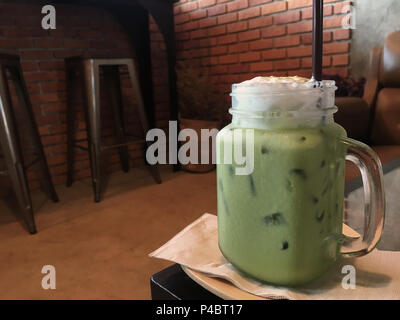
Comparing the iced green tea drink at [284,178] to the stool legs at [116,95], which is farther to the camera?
the stool legs at [116,95]

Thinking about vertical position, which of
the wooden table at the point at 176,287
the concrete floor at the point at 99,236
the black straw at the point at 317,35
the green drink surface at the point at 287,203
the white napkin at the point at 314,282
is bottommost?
the concrete floor at the point at 99,236

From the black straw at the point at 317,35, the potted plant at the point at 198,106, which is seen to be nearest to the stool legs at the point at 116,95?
the potted plant at the point at 198,106

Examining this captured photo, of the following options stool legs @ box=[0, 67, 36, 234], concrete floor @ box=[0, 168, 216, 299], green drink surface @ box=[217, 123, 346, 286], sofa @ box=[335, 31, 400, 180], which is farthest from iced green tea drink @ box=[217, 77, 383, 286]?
stool legs @ box=[0, 67, 36, 234]

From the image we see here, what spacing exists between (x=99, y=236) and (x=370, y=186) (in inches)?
55.3

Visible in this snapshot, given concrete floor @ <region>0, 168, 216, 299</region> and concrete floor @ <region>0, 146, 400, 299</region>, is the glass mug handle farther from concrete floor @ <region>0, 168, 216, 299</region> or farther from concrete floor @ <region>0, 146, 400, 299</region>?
concrete floor @ <region>0, 168, 216, 299</region>

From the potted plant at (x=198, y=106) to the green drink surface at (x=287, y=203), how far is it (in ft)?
6.97

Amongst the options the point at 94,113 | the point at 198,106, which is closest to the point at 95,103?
the point at 94,113

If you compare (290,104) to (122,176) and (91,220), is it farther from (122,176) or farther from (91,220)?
(122,176)

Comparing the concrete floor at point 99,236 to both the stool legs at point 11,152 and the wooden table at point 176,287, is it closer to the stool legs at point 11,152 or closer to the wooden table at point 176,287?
the stool legs at point 11,152

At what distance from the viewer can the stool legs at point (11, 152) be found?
1.51m

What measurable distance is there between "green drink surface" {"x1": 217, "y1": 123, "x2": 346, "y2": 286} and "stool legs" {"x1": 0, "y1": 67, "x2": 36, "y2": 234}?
143cm

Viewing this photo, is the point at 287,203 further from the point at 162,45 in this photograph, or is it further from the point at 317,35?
the point at 162,45

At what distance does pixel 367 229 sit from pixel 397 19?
2.07 meters

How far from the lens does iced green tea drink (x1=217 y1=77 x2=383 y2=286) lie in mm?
327
